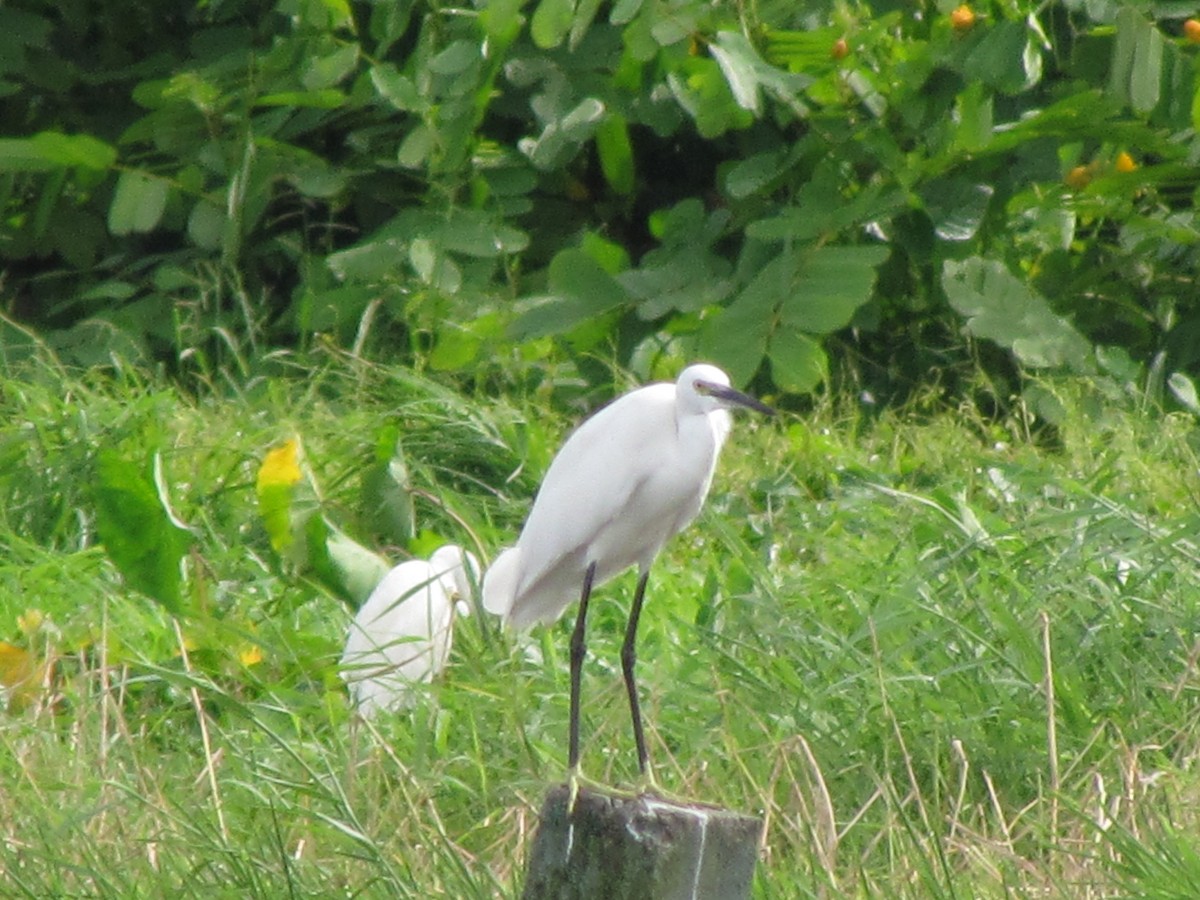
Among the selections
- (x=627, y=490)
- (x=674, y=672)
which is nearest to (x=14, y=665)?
(x=674, y=672)

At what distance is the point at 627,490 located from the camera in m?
2.36

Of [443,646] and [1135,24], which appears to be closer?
[443,646]

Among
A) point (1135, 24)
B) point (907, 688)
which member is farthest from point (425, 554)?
point (1135, 24)

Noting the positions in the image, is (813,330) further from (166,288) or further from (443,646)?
(166,288)

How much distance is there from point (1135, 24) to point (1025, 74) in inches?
10.2

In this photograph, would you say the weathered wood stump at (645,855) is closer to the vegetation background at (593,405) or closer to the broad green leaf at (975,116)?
the vegetation background at (593,405)

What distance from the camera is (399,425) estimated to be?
443 cm

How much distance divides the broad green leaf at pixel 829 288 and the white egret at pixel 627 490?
5.35ft

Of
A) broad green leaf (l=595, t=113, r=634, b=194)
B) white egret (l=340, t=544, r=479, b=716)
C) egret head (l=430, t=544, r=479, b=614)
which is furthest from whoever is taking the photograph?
broad green leaf (l=595, t=113, r=634, b=194)

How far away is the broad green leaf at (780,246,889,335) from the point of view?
411 centimetres

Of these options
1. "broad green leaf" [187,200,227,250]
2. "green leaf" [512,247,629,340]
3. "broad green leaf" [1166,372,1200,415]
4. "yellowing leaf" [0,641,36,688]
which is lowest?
"broad green leaf" [1166,372,1200,415]

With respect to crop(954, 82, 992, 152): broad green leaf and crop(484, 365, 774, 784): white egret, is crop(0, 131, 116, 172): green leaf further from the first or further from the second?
crop(484, 365, 774, 784): white egret

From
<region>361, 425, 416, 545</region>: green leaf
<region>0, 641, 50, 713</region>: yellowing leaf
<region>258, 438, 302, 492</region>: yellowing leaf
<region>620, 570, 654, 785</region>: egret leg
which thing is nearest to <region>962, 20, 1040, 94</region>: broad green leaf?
<region>361, 425, 416, 545</region>: green leaf

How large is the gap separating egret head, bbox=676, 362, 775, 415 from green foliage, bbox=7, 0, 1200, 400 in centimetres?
173
